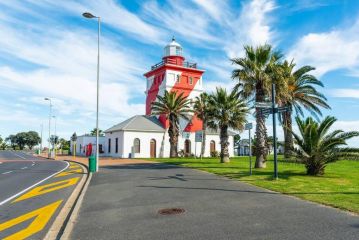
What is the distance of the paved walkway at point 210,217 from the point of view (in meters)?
6.57

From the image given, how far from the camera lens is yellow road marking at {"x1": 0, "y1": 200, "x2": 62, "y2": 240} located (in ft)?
23.6

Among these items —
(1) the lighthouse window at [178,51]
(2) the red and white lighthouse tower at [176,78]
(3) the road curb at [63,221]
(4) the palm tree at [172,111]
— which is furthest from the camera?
(1) the lighthouse window at [178,51]

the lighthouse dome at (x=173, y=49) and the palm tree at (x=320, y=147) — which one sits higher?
the lighthouse dome at (x=173, y=49)

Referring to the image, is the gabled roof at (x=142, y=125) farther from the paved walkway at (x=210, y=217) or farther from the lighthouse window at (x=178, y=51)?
the paved walkway at (x=210, y=217)

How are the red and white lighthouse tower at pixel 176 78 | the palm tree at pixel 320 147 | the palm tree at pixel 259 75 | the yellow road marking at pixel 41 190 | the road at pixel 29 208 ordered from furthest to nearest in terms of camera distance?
the red and white lighthouse tower at pixel 176 78 < the palm tree at pixel 259 75 < the palm tree at pixel 320 147 < the yellow road marking at pixel 41 190 < the road at pixel 29 208

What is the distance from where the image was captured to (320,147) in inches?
671

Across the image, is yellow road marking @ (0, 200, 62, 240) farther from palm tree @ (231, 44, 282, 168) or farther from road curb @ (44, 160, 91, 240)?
palm tree @ (231, 44, 282, 168)

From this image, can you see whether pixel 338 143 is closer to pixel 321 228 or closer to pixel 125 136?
pixel 321 228

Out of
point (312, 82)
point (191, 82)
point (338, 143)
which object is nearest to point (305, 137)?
point (338, 143)

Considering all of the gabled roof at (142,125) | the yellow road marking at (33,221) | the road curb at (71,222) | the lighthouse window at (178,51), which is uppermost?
the lighthouse window at (178,51)

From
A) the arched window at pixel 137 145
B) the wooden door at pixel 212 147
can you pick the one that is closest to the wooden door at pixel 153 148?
the arched window at pixel 137 145

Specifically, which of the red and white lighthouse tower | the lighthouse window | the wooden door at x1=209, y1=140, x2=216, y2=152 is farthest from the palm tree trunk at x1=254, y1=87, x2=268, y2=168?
the lighthouse window

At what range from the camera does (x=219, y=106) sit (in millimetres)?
29141

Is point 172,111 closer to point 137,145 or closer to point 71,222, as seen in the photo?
point 137,145
